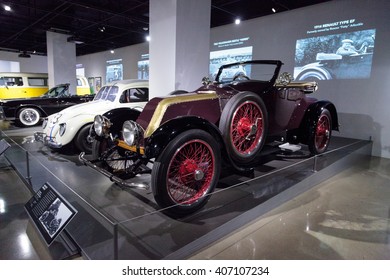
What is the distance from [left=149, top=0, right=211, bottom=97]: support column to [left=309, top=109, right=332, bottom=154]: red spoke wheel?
208 cm

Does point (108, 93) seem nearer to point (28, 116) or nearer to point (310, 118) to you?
point (310, 118)

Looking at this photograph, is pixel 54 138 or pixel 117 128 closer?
pixel 117 128

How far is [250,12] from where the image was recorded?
294 inches

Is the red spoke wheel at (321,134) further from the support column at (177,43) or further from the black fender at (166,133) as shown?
the black fender at (166,133)

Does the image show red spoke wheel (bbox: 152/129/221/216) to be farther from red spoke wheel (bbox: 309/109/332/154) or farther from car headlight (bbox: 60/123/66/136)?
car headlight (bbox: 60/123/66/136)

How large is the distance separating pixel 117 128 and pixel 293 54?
5.64m

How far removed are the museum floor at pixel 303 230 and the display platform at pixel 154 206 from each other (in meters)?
0.12

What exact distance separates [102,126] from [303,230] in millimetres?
2413

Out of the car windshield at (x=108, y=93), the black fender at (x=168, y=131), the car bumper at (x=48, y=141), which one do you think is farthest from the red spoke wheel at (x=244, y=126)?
the car bumper at (x=48, y=141)

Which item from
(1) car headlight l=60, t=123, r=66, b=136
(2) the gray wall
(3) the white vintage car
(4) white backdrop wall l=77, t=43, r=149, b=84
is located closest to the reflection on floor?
(2) the gray wall

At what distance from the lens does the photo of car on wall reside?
18.8 feet

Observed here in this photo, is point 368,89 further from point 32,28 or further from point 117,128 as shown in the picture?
point 32,28

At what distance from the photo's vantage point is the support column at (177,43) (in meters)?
4.01

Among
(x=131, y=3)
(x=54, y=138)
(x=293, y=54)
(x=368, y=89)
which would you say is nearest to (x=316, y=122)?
(x=368, y=89)
